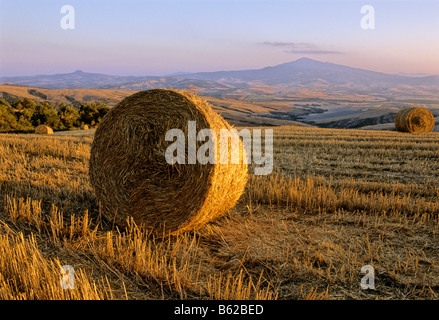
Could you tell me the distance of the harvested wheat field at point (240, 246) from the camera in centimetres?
340

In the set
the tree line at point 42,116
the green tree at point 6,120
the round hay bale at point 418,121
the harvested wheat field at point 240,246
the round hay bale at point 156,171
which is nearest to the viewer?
the harvested wheat field at point 240,246

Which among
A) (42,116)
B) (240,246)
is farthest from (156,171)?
(42,116)

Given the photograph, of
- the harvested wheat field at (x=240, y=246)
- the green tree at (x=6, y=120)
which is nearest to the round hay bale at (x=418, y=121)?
the harvested wheat field at (x=240, y=246)

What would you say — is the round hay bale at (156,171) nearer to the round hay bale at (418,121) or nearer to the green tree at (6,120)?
the round hay bale at (418,121)

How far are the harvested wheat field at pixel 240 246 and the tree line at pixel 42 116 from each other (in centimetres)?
3017

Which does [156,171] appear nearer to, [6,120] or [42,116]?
[6,120]

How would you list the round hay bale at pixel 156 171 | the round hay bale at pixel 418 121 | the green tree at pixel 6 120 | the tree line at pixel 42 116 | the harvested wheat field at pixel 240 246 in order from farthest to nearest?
1. the tree line at pixel 42 116
2. the green tree at pixel 6 120
3. the round hay bale at pixel 418 121
4. the round hay bale at pixel 156 171
5. the harvested wheat field at pixel 240 246

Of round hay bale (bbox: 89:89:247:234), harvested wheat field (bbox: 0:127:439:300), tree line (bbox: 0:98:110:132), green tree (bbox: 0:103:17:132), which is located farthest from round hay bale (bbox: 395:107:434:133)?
green tree (bbox: 0:103:17:132)

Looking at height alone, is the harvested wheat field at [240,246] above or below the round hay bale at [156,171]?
below

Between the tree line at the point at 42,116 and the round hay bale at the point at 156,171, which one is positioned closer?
the round hay bale at the point at 156,171

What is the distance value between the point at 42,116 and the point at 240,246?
138ft

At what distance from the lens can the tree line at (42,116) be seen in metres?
36.4

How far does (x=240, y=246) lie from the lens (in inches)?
178
